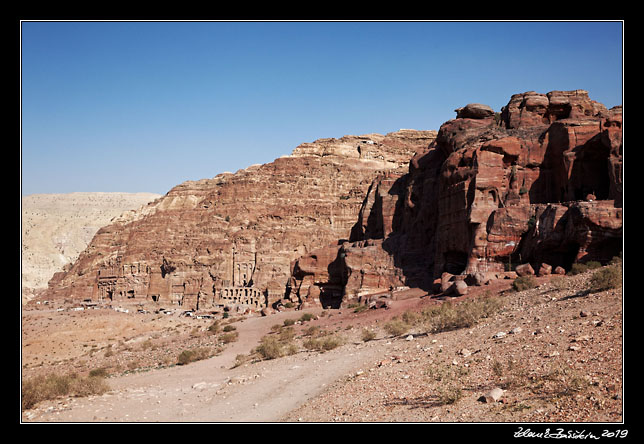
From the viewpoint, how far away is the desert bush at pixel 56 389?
16031 mm

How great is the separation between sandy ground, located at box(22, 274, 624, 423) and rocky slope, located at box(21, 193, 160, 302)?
71384 mm

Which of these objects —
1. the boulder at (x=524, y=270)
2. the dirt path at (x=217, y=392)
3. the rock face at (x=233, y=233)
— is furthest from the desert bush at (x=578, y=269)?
the rock face at (x=233, y=233)

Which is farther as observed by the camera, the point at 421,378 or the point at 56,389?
the point at 56,389

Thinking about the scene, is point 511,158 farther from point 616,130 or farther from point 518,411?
point 518,411

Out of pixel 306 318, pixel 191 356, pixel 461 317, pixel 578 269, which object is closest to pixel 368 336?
pixel 461 317

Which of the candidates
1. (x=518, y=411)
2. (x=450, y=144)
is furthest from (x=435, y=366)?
(x=450, y=144)

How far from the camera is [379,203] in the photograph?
54.7 m

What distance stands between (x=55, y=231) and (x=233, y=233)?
9043 centimetres

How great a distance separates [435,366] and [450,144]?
3114cm

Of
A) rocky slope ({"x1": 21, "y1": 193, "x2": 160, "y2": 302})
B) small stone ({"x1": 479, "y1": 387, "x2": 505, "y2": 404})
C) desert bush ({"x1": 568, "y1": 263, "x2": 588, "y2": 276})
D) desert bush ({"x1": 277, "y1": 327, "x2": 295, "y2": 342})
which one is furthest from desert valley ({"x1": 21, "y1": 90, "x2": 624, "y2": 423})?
rocky slope ({"x1": 21, "y1": 193, "x2": 160, "y2": 302})

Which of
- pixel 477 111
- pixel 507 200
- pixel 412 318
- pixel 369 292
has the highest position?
pixel 477 111

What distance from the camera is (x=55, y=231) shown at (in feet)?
489

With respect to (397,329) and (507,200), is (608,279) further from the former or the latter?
(507,200)

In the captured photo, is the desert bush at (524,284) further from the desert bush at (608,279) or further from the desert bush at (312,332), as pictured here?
the desert bush at (312,332)
